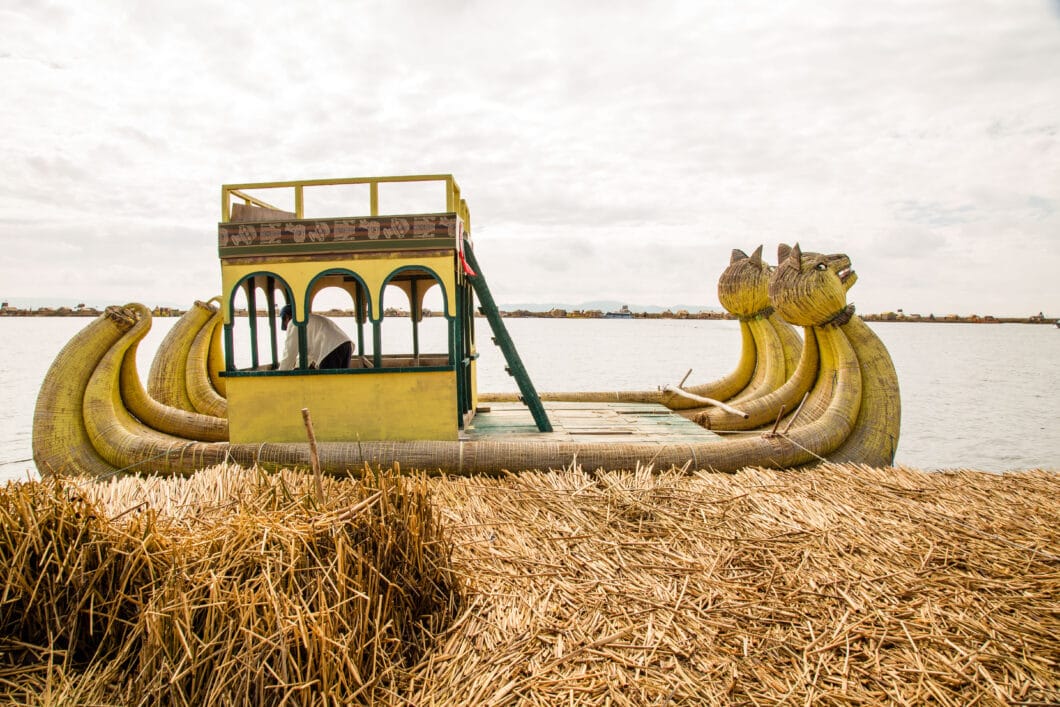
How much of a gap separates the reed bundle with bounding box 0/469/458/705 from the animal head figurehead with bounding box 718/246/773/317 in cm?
898

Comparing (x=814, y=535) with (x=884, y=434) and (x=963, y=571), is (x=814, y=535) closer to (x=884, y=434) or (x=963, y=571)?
(x=963, y=571)

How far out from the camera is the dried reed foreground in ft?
9.96

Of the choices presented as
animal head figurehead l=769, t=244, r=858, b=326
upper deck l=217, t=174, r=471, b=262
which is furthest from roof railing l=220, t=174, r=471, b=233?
animal head figurehead l=769, t=244, r=858, b=326

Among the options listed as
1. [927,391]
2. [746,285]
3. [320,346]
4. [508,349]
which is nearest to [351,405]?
[320,346]

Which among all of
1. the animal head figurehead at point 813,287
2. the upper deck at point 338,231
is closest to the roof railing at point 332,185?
the upper deck at point 338,231

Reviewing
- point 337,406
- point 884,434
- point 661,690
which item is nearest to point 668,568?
point 661,690

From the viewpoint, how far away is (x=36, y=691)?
2.93 meters

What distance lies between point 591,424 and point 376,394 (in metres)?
3.10

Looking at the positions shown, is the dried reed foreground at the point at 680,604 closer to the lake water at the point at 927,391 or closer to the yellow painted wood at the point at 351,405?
the yellow painted wood at the point at 351,405

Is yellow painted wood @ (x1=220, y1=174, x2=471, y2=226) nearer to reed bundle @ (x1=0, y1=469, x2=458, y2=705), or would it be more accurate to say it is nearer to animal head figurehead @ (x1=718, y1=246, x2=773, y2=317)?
reed bundle @ (x1=0, y1=469, x2=458, y2=705)

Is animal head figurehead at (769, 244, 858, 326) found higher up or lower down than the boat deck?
higher up

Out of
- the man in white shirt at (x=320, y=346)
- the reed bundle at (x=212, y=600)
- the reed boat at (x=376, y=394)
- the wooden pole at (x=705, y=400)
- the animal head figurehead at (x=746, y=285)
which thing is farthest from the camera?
the animal head figurehead at (x=746, y=285)

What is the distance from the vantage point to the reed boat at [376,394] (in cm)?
698

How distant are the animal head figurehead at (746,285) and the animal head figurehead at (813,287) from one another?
220 centimetres
